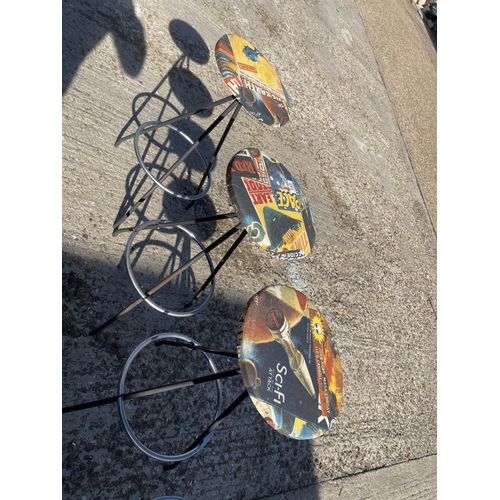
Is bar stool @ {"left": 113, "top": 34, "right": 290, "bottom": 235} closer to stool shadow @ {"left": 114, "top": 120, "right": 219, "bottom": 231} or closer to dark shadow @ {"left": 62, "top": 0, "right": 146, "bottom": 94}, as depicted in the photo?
stool shadow @ {"left": 114, "top": 120, "right": 219, "bottom": 231}

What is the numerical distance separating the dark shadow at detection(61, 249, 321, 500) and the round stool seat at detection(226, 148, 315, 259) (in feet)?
3.41

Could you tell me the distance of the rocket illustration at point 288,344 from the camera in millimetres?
1904

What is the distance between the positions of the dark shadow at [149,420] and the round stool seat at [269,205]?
1.04 meters

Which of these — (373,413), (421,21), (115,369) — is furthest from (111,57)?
(421,21)

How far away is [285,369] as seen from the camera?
1854mm

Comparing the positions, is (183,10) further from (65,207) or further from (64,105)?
(65,207)

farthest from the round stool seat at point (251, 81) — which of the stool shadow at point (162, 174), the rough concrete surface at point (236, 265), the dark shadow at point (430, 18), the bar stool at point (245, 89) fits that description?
the dark shadow at point (430, 18)

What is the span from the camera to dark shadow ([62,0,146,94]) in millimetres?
3199

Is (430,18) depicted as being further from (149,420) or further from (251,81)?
(149,420)

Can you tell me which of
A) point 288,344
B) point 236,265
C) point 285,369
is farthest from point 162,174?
point 285,369

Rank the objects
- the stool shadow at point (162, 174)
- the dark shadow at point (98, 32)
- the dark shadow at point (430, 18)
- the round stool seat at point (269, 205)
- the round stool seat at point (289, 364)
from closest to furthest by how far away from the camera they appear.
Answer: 1. the round stool seat at point (289, 364)
2. the round stool seat at point (269, 205)
3. the stool shadow at point (162, 174)
4. the dark shadow at point (98, 32)
5. the dark shadow at point (430, 18)

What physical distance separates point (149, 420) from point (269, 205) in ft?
4.61

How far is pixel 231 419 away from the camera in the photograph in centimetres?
289

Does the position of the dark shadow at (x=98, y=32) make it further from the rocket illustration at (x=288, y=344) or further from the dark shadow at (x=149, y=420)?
the rocket illustration at (x=288, y=344)
